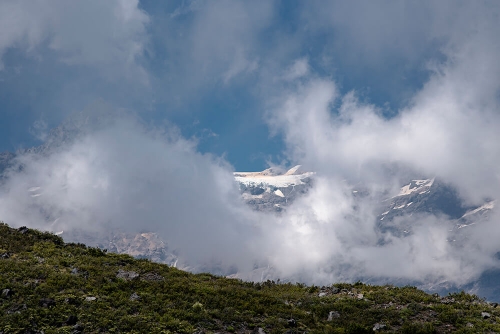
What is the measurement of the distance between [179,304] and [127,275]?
7300 millimetres

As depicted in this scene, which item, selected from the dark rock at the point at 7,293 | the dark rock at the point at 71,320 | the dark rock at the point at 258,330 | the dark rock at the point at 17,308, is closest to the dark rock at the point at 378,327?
the dark rock at the point at 258,330

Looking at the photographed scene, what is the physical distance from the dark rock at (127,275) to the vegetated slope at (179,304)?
82 millimetres

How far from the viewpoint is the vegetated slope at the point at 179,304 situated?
2428 cm

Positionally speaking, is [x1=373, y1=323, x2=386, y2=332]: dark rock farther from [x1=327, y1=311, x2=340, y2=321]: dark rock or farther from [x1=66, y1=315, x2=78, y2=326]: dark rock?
[x1=66, y1=315, x2=78, y2=326]: dark rock

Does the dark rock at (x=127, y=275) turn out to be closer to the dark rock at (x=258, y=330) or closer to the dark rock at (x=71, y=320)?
the dark rock at (x=71, y=320)

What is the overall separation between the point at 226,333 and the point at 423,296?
17849 mm

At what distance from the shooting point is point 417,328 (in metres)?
25.7

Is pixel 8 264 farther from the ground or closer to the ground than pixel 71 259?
closer to the ground

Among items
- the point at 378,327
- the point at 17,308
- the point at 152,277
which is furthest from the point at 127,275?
the point at 378,327

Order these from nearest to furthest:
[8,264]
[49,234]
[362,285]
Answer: [8,264]
[362,285]
[49,234]

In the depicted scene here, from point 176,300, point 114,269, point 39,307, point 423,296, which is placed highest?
point 423,296

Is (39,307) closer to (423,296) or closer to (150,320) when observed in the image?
(150,320)

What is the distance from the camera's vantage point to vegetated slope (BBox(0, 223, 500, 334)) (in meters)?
24.3

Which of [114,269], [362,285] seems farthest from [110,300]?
[362,285]
